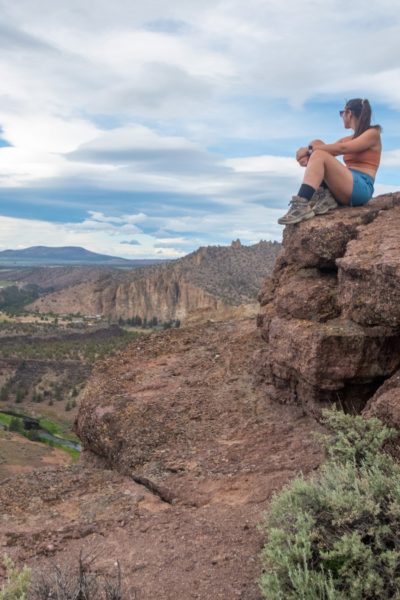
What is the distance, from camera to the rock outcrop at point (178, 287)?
232ft

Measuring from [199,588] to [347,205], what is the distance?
5325mm

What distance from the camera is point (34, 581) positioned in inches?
161

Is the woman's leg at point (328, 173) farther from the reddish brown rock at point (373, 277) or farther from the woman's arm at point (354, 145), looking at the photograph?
the reddish brown rock at point (373, 277)

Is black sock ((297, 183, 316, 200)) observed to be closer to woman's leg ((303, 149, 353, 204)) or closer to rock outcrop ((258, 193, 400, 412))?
woman's leg ((303, 149, 353, 204))

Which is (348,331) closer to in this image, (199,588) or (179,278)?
(199,588)

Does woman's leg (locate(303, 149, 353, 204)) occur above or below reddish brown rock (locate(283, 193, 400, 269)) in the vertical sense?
above

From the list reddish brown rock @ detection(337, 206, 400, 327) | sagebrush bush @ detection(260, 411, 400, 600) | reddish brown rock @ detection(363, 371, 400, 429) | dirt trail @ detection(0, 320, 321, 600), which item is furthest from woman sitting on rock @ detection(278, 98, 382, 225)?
sagebrush bush @ detection(260, 411, 400, 600)

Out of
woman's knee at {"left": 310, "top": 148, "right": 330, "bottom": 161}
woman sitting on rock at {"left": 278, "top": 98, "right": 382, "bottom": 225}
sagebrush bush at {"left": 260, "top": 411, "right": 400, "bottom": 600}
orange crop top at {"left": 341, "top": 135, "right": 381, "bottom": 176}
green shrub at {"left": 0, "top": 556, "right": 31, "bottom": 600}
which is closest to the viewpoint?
sagebrush bush at {"left": 260, "top": 411, "right": 400, "bottom": 600}

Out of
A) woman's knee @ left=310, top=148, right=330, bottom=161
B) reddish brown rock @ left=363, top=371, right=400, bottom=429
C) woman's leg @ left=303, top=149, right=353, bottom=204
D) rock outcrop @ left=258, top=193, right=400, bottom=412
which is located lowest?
reddish brown rock @ left=363, top=371, right=400, bottom=429

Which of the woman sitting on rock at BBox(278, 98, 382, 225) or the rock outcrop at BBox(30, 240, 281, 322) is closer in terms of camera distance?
the woman sitting on rock at BBox(278, 98, 382, 225)

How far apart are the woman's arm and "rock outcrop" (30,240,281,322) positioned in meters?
51.0

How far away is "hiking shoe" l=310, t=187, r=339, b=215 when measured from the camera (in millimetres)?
7652

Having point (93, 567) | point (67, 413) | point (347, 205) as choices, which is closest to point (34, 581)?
point (93, 567)

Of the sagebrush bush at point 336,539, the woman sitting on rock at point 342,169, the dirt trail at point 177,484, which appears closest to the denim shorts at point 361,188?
the woman sitting on rock at point 342,169
